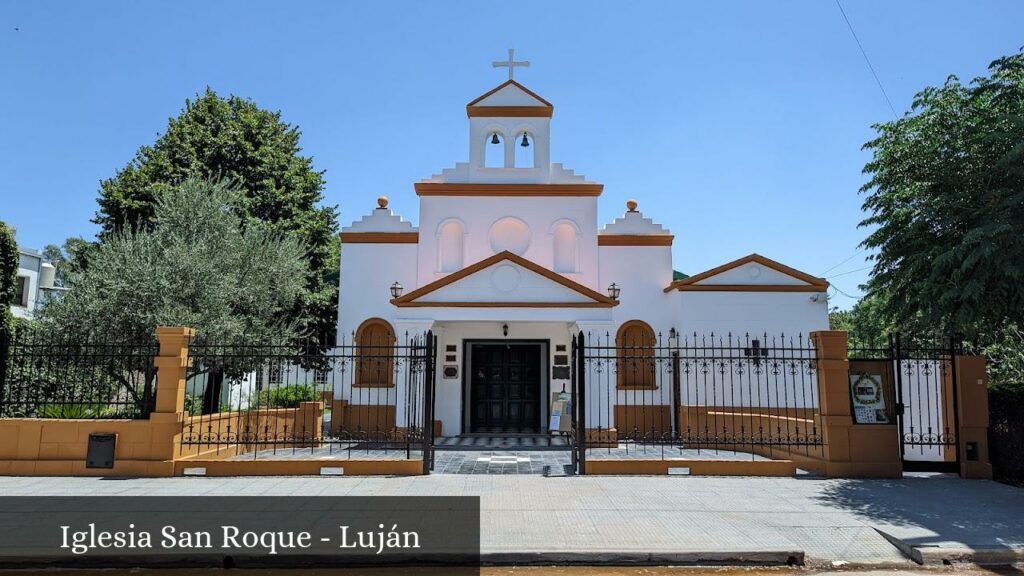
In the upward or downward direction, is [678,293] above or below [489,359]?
above

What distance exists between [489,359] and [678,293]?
561 centimetres

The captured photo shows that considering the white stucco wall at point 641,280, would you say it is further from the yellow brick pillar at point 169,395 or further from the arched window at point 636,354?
the yellow brick pillar at point 169,395

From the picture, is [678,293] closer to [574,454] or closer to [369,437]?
[574,454]

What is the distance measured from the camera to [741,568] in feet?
21.9

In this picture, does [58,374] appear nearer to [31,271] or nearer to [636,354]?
[636,354]

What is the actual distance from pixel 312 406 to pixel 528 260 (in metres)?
6.60

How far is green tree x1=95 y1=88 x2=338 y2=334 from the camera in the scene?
22641 mm

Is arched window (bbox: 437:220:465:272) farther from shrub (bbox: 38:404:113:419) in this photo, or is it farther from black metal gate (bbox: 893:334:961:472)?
black metal gate (bbox: 893:334:961:472)

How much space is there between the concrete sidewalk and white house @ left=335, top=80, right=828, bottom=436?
7284mm

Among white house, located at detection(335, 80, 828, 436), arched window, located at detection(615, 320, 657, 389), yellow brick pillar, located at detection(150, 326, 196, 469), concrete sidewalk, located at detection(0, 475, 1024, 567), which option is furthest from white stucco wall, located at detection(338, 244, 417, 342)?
concrete sidewalk, located at detection(0, 475, 1024, 567)

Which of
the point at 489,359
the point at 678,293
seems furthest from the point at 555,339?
the point at 678,293

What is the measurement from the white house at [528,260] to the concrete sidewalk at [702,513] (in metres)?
7.28

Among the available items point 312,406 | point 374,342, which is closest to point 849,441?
point 312,406

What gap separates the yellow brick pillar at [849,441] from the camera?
11102 mm
